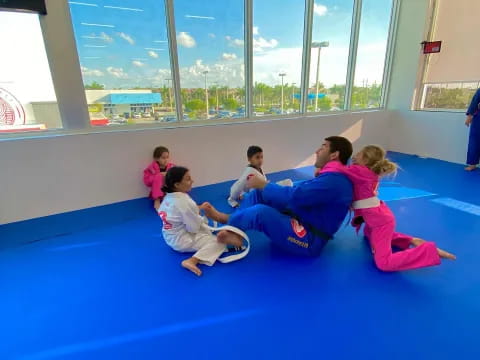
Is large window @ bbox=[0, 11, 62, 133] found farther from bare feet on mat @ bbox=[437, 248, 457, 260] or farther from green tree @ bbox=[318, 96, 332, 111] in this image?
green tree @ bbox=[318, 96, 332, 111]

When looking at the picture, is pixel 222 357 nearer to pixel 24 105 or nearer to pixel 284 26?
pixel 24 105

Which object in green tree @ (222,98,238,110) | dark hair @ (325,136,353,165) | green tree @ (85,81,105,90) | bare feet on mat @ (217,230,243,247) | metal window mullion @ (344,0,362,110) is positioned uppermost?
metal window mullion @ (344,0,362,110)

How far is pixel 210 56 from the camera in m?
3.42

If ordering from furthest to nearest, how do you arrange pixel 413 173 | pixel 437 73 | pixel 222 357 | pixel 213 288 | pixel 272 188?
pixel 437 73 → pixel 413 173 → pixel 272 188 → pixel 213 288 → pixel 222 357

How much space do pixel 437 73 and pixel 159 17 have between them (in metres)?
4.47

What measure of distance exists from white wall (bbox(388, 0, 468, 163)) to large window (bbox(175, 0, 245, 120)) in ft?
10.4

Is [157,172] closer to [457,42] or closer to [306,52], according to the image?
[306,52]

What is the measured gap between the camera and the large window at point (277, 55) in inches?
145

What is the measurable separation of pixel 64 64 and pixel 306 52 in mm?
3173

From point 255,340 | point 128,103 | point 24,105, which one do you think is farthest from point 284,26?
point 255,340

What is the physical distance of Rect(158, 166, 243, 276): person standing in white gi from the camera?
72.4 inches

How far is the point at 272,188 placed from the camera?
197cm

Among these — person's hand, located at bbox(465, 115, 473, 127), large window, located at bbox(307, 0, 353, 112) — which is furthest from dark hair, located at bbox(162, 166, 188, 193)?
person's hand, located at bbox(465, 115, 473, 127)

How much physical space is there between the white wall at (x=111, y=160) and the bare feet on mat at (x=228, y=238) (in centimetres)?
157
